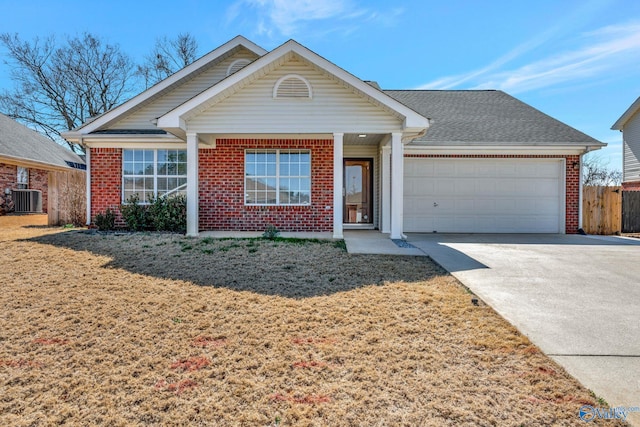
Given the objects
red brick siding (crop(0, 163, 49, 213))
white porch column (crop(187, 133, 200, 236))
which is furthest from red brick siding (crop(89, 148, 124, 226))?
red brick siding (crop(0, 163, 49, 213))

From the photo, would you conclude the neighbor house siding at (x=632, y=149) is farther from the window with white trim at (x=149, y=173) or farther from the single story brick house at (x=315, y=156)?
Answer: the window with white trim at (x=149, y=173)

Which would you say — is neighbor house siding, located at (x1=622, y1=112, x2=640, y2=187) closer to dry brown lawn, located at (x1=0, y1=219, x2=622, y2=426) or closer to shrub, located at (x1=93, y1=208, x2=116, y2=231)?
dry brown lawn, located at (x1=0, y1=219, x2=622, y2=426)

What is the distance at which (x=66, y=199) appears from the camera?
13062 mm

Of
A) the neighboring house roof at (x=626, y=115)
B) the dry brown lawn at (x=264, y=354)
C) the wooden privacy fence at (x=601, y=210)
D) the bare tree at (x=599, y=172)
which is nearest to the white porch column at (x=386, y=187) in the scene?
the dry brown lawn at (x=264, y=354)

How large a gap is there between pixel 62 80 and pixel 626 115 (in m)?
34.6

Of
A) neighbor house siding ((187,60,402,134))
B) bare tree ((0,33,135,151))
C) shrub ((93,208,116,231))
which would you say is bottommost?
shrub ((93,208,116,231))

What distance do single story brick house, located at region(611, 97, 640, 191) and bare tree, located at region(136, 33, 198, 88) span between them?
2674 centimetres

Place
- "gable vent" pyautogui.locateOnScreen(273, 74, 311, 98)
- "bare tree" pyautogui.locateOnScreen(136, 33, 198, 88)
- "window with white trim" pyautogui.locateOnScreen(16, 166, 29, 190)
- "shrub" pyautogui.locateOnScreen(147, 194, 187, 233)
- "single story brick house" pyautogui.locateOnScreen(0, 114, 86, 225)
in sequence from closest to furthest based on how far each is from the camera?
1. "gable vent" pyautogui.locateOnScreen(273, 74, 311, 98)
2. "shrub" pyautogui.locateOnScreen(147, 194, 187, 233)
3. "single story brick house" pyautogui.locateOnScreen(0, 114, 86, 225)
4. "window with white trim" pyautogui.locateOnScreen(16, 166, 29, 190)
5. "bare tree" pyautogui.locateOnScreen(136, 33, 198, 88)

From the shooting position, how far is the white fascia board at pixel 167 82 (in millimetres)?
10562

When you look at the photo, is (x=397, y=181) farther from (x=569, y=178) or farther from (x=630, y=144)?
(x=630, y=144)

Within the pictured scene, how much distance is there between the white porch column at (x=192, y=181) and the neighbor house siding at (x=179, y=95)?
2991 mm

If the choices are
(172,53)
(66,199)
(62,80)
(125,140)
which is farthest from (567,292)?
(62,80)

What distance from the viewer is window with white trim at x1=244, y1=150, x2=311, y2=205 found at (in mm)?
10469

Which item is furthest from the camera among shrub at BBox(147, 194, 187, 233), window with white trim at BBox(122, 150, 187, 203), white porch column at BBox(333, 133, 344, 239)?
window with white trim at BBox(122, 150, 187, 203)
